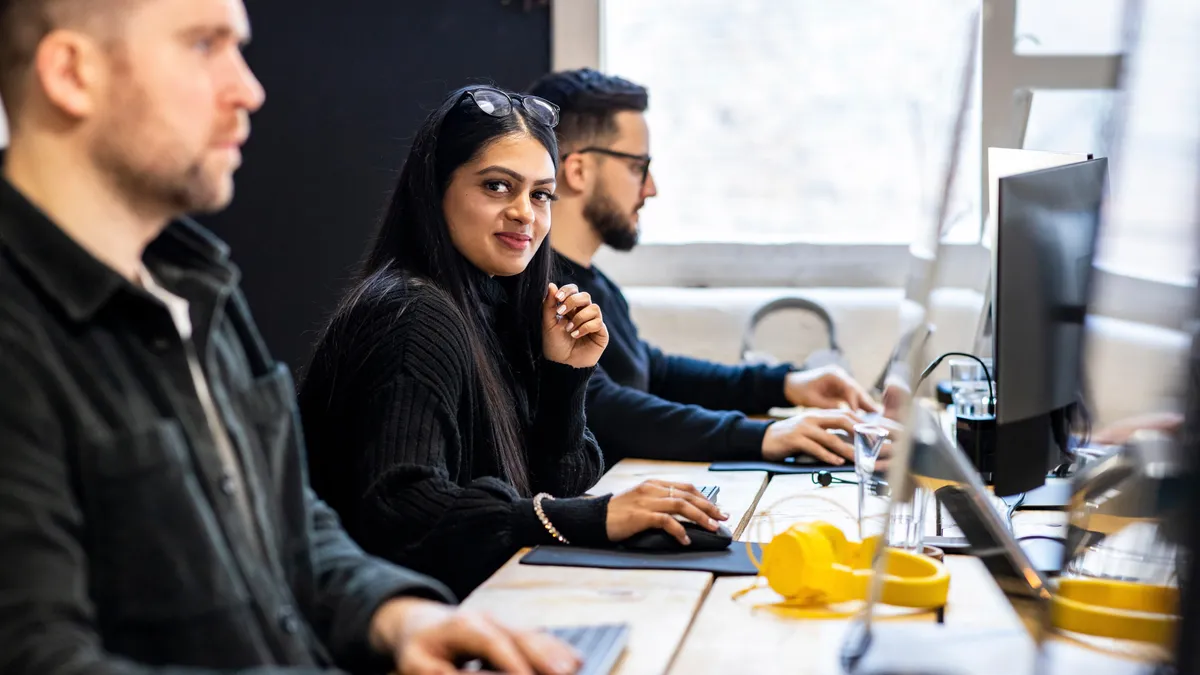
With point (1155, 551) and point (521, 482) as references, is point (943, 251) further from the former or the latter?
point (521, 482)

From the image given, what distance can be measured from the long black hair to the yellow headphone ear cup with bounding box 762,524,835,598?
0.63 m

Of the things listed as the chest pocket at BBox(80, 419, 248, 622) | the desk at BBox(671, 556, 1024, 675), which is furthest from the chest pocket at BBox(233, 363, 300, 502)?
the desk at BBox(671, 556, 1024, 675)

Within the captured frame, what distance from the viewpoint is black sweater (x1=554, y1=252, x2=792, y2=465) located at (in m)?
2.25

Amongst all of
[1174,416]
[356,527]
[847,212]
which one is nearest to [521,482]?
[356,527]

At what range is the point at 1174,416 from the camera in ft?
2.94

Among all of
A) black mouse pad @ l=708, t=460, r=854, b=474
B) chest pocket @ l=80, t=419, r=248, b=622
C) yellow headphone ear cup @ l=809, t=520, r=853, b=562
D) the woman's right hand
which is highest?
chest pocket @ l=80, t=419, r=248, b=622

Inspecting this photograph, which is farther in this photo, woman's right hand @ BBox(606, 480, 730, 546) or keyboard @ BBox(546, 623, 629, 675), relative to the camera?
woman's right hand @ BBox(606, 480, 730, 546)

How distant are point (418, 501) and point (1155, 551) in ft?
2.70

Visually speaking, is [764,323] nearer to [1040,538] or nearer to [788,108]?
[788,108]

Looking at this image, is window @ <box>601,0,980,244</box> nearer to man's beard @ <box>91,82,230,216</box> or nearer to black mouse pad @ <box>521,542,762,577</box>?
black mouse pad @ <box>521,542,762,577</box>

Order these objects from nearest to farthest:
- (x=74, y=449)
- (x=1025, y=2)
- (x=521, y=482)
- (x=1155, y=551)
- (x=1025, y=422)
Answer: (x=74, y=449) → (x=1155, y=551) → (x=1025, y=422) → (x=521, y=482) → (x=1025, y=2)

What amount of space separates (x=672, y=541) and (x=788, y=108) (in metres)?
2.53

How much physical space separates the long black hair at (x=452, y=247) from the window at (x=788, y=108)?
1.85 meters

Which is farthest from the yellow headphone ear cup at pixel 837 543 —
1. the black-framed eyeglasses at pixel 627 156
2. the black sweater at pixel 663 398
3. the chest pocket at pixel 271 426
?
the black-framed eyeglasses at pixel 627 156
